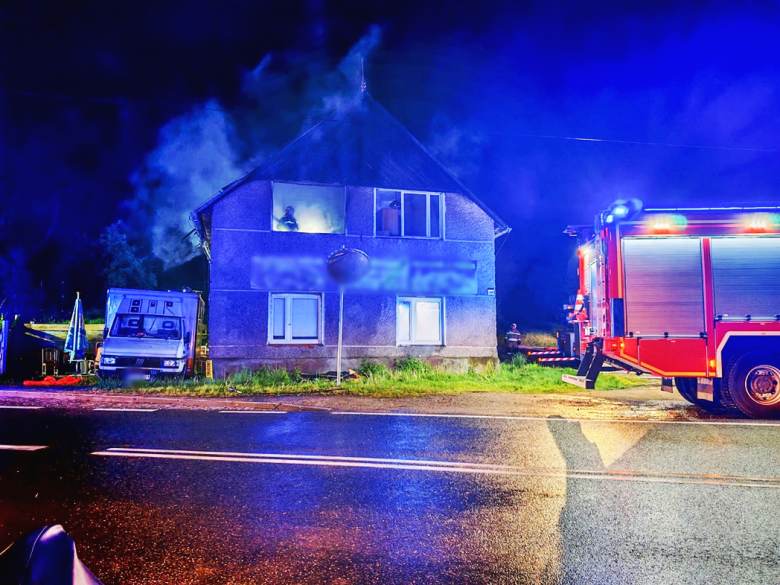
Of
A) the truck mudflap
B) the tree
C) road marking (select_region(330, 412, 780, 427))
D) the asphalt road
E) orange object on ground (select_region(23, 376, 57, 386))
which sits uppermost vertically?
the tree

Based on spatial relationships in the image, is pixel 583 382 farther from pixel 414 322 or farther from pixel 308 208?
pixel 308 208

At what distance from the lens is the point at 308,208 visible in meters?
16.0

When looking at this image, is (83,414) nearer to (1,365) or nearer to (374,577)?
(374,577)

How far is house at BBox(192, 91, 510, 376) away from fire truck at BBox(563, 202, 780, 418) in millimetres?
7651

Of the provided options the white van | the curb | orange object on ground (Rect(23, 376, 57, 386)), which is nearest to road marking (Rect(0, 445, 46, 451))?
the curb

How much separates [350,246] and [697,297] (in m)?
9.94

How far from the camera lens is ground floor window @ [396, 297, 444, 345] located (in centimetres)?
1627

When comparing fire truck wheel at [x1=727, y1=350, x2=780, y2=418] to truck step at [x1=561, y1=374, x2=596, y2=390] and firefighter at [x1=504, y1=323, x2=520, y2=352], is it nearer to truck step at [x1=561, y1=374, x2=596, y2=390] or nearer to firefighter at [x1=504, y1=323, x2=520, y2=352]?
truck step at [x1=561, y1=374, x2=596, y2=390]

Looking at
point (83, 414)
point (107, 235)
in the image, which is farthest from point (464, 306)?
point (107, 235)

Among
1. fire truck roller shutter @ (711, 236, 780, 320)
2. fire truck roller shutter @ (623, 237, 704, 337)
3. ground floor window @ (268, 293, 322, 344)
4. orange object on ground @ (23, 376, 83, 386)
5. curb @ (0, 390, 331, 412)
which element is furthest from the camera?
ground floor window @ (268, 293, 322, 344)

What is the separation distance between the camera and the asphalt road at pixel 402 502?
3098mm

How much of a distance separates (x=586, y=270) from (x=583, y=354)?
1.75 meters

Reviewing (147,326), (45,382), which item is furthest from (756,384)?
(45,382)

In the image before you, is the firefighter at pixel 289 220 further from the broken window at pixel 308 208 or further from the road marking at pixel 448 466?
the road marking at pixel 448 466
